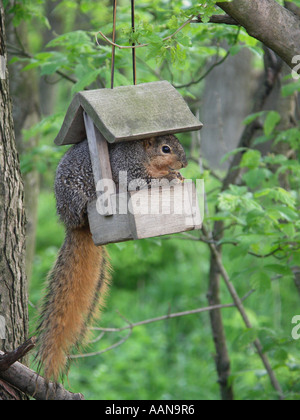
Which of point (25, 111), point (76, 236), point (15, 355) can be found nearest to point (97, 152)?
point (76, 236)

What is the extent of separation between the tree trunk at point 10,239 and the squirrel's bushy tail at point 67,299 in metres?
0.14

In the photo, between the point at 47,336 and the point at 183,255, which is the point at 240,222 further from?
the point at 183,255

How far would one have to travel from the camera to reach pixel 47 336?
4.96ft

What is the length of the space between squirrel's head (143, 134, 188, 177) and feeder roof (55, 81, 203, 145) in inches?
5.6

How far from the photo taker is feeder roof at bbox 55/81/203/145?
4.41 feet

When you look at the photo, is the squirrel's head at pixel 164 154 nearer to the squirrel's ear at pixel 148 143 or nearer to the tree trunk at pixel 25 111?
the squirrel's ear at pixel 148 143

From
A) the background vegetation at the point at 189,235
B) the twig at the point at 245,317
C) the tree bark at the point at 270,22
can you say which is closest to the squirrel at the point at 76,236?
the background vegetation at the point at 189,235

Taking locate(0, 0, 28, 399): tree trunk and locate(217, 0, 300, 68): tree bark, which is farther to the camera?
locate(0, 0, 28, 399): tree trunk

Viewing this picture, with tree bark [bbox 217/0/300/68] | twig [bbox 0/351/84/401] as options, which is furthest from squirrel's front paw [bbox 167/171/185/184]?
twig [bbox 0/351/84/401]

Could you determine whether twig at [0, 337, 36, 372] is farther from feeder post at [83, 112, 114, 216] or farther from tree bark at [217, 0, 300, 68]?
tree bark at [217, 0, 300, 68]

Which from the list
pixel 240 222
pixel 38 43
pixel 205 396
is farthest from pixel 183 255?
pixel 38 43

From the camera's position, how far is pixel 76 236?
1.58m

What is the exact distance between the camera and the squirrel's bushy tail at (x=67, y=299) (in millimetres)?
1501
